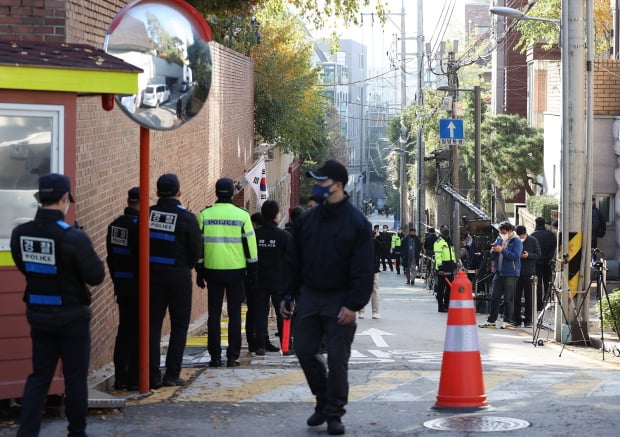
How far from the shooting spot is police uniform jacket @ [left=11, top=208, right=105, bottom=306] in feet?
22.5

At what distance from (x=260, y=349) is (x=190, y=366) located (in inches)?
69.3

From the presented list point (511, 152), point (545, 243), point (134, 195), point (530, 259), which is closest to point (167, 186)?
point (134, 195)

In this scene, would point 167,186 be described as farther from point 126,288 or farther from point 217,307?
point 217,307

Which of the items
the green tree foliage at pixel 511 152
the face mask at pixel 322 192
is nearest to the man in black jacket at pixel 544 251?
the face mask at pixel 322 192

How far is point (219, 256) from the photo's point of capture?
11.3 metres

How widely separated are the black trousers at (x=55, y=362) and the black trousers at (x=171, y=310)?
8.27ft

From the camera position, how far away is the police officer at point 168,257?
31.5 feet

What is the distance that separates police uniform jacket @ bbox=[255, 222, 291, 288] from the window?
5.04 m

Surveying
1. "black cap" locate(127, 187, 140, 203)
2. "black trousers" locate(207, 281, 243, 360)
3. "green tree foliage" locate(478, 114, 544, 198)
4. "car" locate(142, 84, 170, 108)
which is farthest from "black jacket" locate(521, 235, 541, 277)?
"green tree foliage" locate(478, 114, 544, 198)

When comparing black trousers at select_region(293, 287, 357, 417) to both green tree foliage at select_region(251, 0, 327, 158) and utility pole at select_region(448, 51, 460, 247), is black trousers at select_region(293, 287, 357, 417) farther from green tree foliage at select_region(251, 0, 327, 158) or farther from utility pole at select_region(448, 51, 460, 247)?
utility pole at select_region(448, 51, 460, 247)

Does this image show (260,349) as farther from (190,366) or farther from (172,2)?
(172,2)

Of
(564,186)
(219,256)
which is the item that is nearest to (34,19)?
(219,256)

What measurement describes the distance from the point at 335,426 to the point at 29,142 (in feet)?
9.63

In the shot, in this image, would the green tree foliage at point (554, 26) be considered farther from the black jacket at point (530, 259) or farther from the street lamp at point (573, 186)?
the street lamp at point (573, 186)
